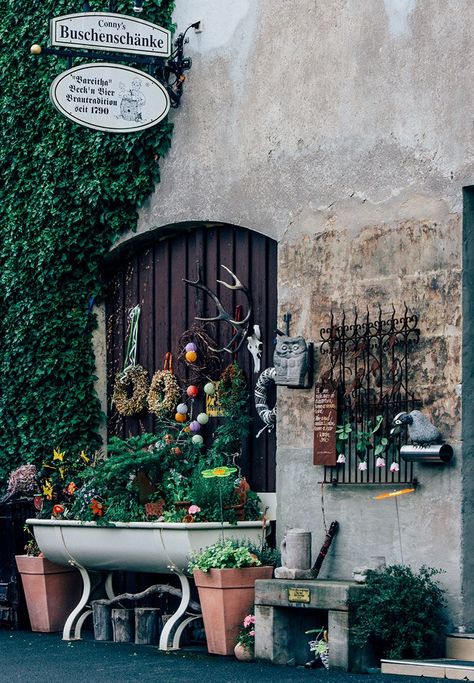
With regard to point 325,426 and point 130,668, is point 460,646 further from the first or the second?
point 130,668

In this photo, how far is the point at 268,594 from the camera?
10.1m

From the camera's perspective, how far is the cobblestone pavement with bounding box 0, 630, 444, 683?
9242 mm

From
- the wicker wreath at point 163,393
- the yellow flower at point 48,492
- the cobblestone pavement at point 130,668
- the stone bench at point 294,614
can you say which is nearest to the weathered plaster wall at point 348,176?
the stone bench at point 294,614

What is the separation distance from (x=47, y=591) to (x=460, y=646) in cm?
402

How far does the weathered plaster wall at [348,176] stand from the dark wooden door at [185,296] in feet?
1.00

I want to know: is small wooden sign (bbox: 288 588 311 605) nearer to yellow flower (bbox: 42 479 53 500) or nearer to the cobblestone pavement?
the cobblestone pavement

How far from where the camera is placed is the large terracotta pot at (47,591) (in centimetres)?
1225

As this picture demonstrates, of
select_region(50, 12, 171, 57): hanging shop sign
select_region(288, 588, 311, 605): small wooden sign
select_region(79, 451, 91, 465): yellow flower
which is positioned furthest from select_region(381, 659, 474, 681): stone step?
select_region(50, 12, 171, 57): hanging shop sign

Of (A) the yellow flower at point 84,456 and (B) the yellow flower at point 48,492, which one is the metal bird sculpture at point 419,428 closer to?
(A) the yellow flower at point 84,456

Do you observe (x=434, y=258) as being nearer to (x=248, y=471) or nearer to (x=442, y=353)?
(x=442, y=353)

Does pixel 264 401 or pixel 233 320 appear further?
pixel 233 320

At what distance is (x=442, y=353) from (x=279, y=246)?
190 centimetres

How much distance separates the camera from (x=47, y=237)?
13.1 meters

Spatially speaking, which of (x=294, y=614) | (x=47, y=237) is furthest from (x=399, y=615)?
(x=47, y=237)
